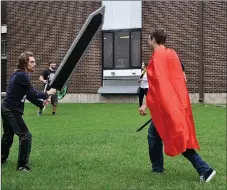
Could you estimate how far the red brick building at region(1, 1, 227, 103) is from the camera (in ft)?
69.6

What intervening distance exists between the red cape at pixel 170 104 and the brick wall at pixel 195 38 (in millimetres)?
15599

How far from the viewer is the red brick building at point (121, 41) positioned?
835 inches

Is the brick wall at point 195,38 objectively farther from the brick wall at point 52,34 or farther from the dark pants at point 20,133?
the dark pants at point 20,133

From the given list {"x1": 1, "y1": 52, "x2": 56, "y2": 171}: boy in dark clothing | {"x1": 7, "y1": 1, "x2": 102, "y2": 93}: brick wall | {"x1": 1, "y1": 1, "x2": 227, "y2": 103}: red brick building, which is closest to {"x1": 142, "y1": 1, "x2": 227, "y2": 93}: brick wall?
{"x1": 1, "y1": 1, "x2": 227, "y2": 103}: red brick building

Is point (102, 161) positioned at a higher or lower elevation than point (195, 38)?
lower

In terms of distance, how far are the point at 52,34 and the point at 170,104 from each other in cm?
1800

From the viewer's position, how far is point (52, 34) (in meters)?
23.1

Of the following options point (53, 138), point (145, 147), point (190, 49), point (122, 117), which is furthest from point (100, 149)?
point (190, 49)

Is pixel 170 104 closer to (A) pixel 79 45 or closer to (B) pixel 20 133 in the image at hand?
(B) pixel 20 133

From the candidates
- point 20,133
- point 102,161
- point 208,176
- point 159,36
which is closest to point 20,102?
point 20,133

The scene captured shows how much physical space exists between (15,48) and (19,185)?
18.8 metres

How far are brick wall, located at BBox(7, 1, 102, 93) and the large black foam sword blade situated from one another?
1880 cm

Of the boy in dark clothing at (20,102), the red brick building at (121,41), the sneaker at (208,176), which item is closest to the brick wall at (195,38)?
the red brick building at (121,41)

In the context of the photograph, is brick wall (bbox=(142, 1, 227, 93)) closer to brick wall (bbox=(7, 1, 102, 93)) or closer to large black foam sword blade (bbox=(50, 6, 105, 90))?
brick wall (bbox=(7, 1, 102, 93))
